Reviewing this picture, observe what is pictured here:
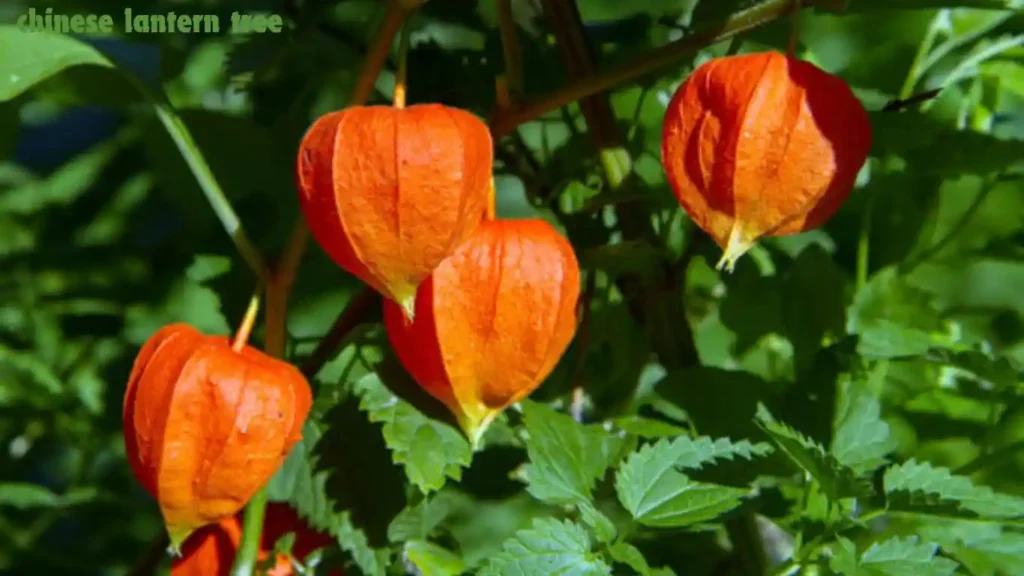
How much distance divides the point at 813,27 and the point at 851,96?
0.51 meters

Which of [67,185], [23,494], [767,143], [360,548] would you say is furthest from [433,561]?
[67,185]

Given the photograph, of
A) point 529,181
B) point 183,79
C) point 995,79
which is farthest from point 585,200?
point 183,79

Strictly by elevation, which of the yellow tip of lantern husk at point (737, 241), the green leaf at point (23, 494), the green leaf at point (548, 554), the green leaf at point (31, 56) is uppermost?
the green leaf at point (31, 56)

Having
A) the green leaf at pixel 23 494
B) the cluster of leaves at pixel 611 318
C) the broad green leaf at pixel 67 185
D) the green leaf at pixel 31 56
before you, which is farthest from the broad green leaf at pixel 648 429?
the broad green leaf at pixel 67 185

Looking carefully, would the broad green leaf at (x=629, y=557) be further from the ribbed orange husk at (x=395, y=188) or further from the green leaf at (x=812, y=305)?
the green leaf at (x=812, y=305)

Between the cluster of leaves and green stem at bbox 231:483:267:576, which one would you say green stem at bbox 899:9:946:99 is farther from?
green stem at bbox 231:483:267:576

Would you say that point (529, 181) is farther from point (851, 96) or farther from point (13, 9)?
point (13, 9)

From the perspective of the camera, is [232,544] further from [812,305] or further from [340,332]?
[812,305]

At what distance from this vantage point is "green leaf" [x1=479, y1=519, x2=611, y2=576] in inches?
17.4

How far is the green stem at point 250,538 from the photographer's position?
1.68 feet

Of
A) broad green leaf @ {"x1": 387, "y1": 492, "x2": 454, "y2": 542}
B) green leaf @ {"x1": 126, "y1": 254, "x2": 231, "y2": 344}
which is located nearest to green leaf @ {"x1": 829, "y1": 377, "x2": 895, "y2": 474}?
broad green leaf @ {"x1": 387, "y1": 492, "x2": 454, "y2": 542}

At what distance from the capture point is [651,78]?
616 millimetres

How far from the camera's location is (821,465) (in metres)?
0.47

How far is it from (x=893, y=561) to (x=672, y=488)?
0.10 metres
